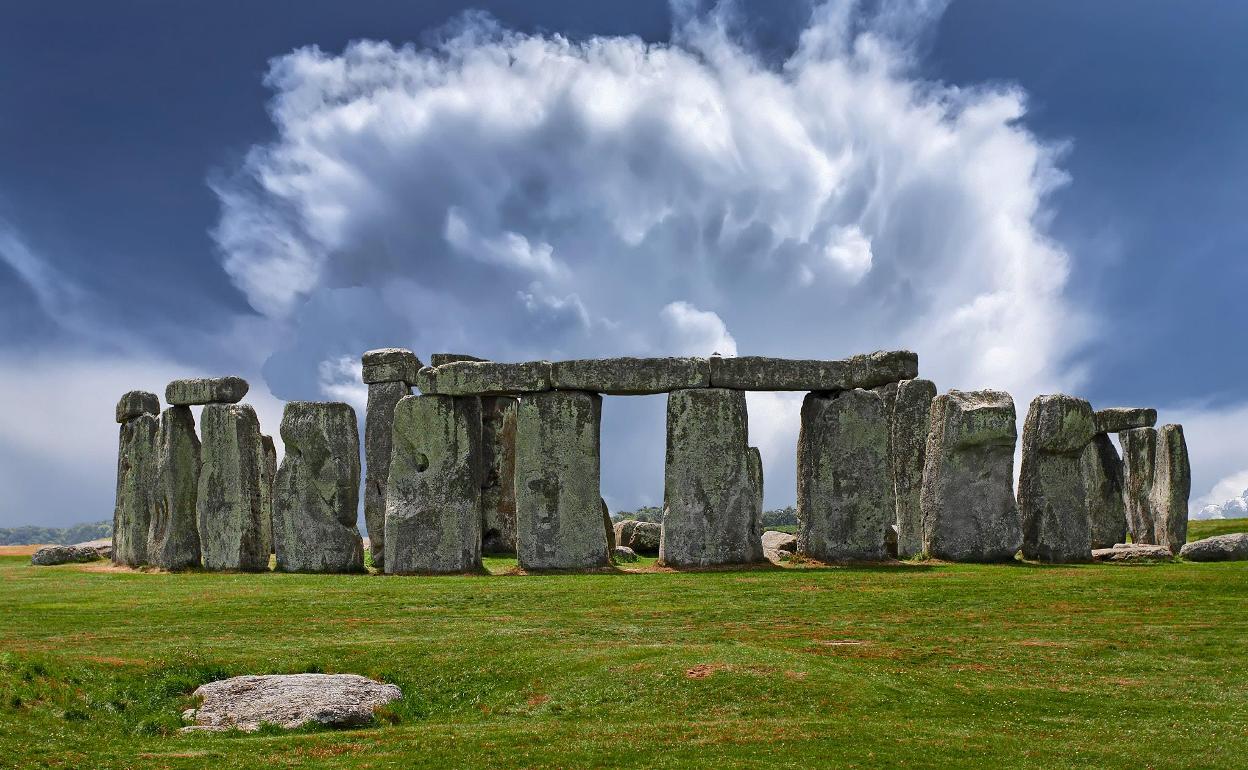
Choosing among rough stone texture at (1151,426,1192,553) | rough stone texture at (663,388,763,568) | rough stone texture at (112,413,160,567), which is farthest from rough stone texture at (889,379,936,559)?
rough stone texture at (112,413,160,567)

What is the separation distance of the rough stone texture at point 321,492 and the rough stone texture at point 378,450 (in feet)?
8.92

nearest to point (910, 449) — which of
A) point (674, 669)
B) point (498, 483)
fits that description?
point (498, 483)

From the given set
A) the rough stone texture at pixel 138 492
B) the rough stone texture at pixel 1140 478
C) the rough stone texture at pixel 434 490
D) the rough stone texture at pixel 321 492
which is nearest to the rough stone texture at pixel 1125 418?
the rough stone texture at pixel 1140 478

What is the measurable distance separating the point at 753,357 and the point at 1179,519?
57.3 ft

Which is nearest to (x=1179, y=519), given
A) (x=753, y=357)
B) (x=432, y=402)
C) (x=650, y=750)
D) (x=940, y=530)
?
(x=940, y=530)

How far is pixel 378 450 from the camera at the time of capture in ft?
109

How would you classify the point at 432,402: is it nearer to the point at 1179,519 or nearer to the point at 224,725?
the point at 224,725

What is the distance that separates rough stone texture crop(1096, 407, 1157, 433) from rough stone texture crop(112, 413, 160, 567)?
98.1ft

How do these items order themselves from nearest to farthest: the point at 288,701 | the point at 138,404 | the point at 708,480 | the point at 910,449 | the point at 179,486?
the point at 288,701 → the point at 708,480 → the point at 910,449 → the point at 179,486 → the point at 138,404

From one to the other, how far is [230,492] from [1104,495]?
26.6 m

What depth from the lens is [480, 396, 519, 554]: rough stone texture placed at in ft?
120

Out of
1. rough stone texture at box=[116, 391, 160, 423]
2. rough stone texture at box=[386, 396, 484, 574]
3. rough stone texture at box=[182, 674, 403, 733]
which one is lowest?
rough stone texture at box=[182, 674, 403, 733]

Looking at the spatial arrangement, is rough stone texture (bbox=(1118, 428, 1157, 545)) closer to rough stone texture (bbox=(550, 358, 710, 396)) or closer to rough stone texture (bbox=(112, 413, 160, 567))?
rough stone texture (bbox=(550, 358, 710, 396))

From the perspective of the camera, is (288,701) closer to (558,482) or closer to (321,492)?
(558,482)
